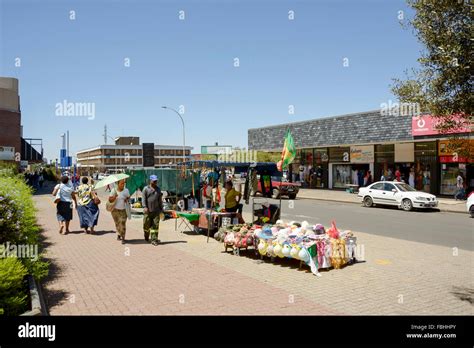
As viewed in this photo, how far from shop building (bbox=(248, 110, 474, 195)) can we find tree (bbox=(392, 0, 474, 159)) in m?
16.5

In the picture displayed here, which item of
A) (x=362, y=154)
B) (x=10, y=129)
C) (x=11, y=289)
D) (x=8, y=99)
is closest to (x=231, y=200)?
(x=11, y=289)

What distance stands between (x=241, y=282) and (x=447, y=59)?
16.4 ft

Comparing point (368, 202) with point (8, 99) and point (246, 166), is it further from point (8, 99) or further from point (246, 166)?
point (8, 99)

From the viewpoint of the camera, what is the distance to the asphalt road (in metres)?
12.6

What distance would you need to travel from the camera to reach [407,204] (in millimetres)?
20844

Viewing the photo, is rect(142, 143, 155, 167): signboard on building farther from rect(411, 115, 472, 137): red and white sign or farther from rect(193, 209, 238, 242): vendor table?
rect(411, 115, 472, 137): red and white sign

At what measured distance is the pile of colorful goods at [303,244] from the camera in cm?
859

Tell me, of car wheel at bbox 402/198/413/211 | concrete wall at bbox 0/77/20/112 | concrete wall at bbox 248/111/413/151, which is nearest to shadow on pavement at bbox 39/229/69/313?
car wheel at bbox 402/198/413/211

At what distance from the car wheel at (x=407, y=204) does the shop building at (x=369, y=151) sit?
4.65 metres
